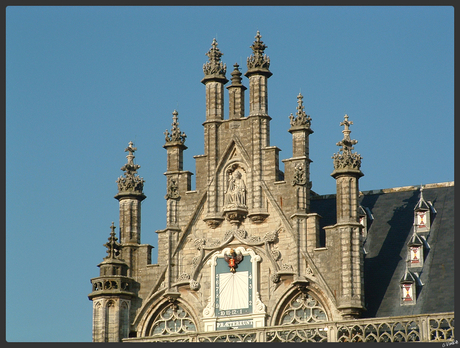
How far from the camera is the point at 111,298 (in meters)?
67.6

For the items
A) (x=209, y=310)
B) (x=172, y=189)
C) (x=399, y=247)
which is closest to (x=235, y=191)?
(x=172, y=189)

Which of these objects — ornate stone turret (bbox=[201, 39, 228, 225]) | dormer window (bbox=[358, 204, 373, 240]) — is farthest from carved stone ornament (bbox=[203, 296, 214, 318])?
dormer window (bbox=[358, 204, 373, 240])

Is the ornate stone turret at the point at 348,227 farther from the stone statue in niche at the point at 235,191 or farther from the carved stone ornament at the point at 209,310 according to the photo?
the carved stone ornament at the point at 209,310

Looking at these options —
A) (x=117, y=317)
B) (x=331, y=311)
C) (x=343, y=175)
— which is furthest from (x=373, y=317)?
(x=117, y=317)

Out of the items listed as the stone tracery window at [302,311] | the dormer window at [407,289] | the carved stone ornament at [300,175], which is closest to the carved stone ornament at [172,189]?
the carved stone ornament at [300,175]

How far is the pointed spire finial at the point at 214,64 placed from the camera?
6988 centimetres

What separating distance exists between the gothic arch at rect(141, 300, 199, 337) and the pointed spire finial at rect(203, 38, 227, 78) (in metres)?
10.1

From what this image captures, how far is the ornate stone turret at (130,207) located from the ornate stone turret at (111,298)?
1.25m

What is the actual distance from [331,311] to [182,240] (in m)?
7.70

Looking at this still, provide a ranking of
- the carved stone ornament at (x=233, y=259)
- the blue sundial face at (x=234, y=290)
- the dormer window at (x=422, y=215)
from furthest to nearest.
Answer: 1. the dormer window at (x=422, y=215)
2. the carved stone ornament at (x=233, y=259)
3. the blue sundial face at (x=234, y=290)

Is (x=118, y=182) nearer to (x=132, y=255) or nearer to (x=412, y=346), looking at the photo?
(x=132, y=255)

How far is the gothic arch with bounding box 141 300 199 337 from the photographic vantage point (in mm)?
67938

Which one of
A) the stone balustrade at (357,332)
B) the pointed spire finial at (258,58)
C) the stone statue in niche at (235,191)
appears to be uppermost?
the pointed spire finial at (258,58)

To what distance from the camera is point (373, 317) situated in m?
64.7
